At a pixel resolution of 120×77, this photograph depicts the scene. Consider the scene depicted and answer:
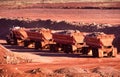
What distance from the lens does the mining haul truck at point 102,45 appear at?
40688mm

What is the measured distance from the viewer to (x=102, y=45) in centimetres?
4078

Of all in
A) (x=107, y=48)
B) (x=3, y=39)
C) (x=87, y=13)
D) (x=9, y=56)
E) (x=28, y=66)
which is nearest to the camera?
(x=28, y=66)

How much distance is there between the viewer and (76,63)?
37906 millimetres

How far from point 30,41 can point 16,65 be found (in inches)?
596

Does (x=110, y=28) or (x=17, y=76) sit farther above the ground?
(x=17, y=76)

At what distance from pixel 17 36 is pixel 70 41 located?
40.7 feet

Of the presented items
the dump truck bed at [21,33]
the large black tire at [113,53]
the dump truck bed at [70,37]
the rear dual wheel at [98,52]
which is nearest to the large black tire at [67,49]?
the dump truck bed at [70,37]

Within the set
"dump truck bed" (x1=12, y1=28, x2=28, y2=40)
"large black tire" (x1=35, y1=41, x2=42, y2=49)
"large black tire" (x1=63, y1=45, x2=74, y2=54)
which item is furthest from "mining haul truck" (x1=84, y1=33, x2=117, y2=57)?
"dump truck bed" (x1=12, y1=28, x2=28, y2=40)

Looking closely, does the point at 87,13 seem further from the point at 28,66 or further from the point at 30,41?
the point at 28,66

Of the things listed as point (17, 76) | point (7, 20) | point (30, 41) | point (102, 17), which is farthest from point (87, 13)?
point (17, 76)

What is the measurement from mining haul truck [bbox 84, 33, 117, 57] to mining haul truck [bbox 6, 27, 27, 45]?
13.5m

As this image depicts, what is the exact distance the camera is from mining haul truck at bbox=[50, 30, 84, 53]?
43.6 m

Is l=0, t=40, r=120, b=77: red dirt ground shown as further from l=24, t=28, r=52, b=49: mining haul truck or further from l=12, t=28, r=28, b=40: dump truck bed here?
l=12, t=28, r=28, b=40: dump truck bed

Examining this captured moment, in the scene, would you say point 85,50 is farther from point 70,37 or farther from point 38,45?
point 38,45
